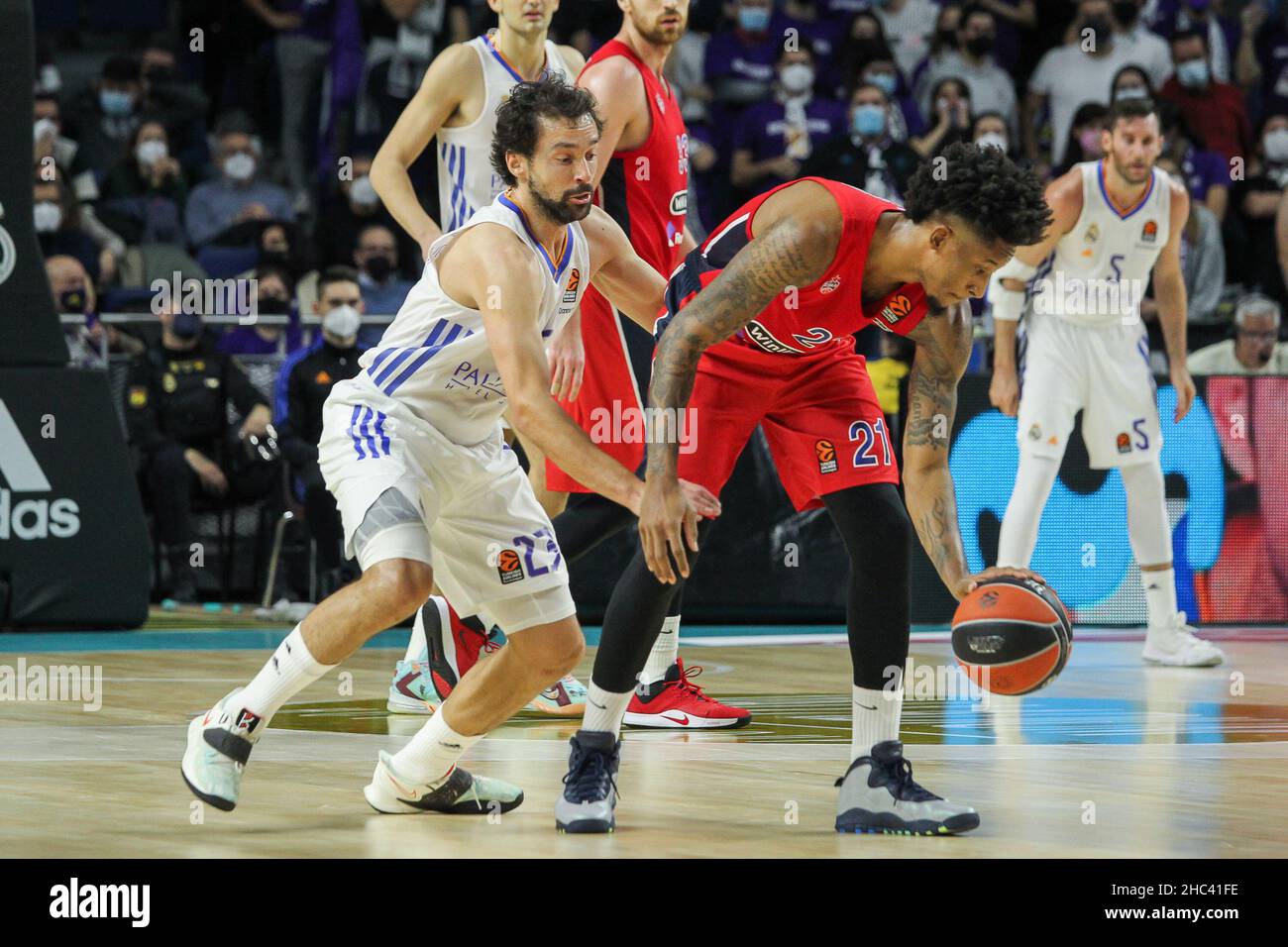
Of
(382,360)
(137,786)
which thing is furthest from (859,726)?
(137,786)

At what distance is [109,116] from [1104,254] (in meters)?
8.41

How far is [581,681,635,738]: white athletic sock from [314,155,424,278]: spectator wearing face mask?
27.8 feet

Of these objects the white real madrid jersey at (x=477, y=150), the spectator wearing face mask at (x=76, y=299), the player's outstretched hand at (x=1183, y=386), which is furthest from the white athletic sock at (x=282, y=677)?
the spectator wearing face mask at (x=76, y=299)

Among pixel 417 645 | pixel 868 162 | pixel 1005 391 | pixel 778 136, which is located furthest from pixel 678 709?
pixel 778 136

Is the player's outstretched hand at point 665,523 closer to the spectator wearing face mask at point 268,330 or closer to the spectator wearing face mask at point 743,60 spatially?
the spectator wearing face mask at point 268,330

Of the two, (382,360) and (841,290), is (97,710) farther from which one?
(841,290)

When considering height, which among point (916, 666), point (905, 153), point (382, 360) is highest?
point (905, 153)

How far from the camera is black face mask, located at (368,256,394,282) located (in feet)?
42.2

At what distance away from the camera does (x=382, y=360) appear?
527 cm

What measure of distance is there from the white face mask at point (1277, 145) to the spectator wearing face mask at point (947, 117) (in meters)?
2.46

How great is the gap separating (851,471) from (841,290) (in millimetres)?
511

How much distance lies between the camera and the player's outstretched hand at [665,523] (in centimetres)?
445

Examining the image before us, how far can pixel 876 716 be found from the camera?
16.7 feet
